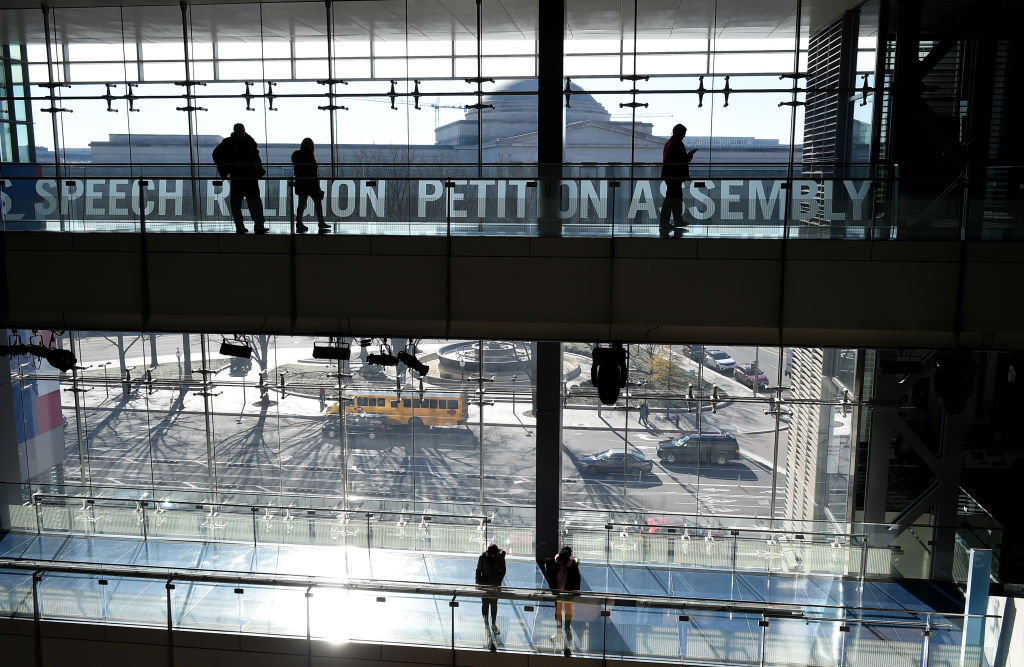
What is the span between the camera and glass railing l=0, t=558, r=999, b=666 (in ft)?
23.9

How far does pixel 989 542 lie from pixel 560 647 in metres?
6.54

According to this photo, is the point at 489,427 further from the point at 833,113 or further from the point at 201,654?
the point at 833,113

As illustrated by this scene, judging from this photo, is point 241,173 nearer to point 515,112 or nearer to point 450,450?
point 515,112

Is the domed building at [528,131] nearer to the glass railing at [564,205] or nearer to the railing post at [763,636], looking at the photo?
the glass railing at [564,205]

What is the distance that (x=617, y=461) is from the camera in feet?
38.0

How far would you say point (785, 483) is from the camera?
11.4 meters

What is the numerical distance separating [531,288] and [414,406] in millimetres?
4420

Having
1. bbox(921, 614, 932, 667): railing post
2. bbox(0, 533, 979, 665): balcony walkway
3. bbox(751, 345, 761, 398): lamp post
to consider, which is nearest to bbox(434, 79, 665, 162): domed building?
bbox(751, 345, 761, 398): lamp post

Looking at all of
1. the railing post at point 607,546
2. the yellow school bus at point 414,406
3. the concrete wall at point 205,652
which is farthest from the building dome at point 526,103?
the concrete wall at point 205,652

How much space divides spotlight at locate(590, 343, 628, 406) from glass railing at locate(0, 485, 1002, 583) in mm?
3562

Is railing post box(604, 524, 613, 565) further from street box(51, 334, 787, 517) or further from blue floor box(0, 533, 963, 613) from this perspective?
street box(51, 334, 787, 517)

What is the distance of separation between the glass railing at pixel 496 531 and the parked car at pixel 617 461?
71 centimetres

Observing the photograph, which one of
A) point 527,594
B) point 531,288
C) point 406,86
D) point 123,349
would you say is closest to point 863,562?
point 527,594

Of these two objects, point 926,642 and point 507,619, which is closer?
point 926,642
